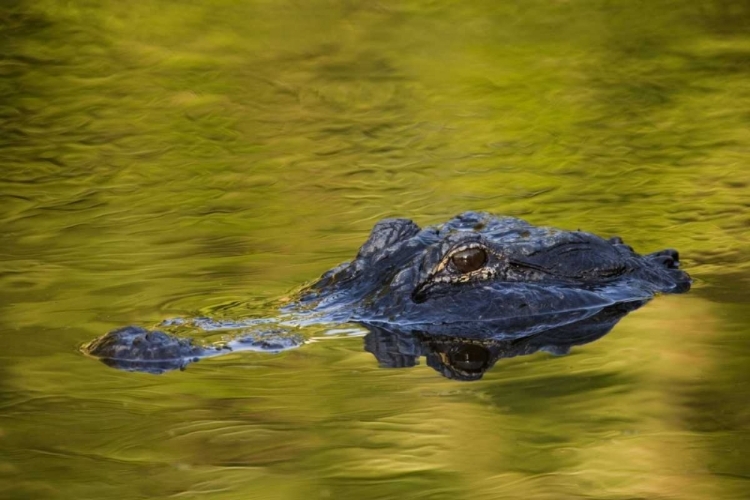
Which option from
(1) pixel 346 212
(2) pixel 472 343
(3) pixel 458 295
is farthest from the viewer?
(1) pixel 346 212

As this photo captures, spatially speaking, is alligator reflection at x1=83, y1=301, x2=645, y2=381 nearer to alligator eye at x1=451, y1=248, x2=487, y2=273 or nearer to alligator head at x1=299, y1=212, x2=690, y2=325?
alligator head at x1=299, y1=212, x2=690, y2=325

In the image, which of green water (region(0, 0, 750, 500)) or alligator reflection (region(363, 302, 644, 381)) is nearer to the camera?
green water (region(0, 0, 750, 500))

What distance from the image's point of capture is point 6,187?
1095 centimetres

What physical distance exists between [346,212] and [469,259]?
140 inches

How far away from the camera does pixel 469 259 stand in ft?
20.2

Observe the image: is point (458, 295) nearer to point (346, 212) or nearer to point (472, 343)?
point (472, 343)

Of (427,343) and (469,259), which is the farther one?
(469,259)

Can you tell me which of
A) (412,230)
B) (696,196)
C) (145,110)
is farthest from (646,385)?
(145,110)

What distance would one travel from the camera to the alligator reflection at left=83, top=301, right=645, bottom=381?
568 cm

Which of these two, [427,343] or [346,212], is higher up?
[427,343]

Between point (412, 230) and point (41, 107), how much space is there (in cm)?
823

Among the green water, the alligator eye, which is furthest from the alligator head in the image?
the green water

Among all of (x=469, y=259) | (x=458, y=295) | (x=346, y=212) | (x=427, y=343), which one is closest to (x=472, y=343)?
(x=427, y=343)

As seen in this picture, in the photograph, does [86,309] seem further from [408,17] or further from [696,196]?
[408,17]
